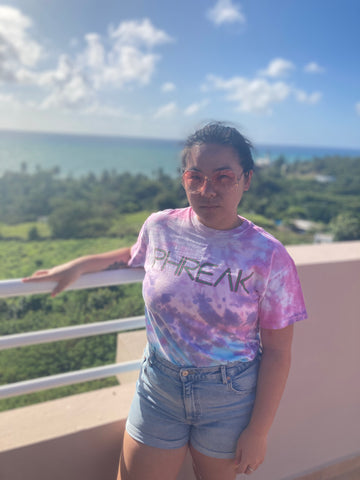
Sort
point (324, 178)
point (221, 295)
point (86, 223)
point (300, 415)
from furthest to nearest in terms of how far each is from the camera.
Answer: point (324, 178), point (86, 223), point (300, 415), point (221, 295)

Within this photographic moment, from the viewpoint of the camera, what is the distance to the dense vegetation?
4777mm

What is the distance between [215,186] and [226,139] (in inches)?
5.3

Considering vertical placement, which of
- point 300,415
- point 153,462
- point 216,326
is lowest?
point 300,415

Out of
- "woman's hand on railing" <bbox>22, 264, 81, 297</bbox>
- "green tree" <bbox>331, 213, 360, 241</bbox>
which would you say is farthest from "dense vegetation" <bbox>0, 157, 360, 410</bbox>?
"woman's hand on railing" <bbox>22, 264, 81, 297</bbox>

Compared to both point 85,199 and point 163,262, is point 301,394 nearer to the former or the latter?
point 163,262

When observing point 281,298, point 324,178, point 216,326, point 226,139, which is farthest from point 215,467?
point 324,178

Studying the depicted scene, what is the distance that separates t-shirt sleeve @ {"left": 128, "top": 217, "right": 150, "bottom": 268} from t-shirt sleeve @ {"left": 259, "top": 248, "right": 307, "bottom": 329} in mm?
449

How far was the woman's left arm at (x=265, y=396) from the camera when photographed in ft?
3.70

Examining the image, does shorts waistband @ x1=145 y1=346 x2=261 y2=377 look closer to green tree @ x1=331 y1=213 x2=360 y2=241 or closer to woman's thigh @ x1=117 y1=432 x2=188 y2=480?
woman's thigh @ x1=117 y1=432 x2=188 y2=480

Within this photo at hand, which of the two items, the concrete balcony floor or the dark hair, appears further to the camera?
the concrete balcony floor

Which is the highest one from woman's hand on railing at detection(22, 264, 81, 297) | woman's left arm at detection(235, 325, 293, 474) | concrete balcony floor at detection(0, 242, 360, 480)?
woman's hand on railing at detection(22, 264, 81, 297)

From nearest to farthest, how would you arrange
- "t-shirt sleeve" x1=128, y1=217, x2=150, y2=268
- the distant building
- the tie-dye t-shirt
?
the tie-dye t-shirt
"t-shirt sleeve" x1=128, y1=217, x2=150, y2=268
the distant building

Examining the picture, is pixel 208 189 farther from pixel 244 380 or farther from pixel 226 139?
pixel 244 380

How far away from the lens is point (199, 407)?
3.72ft
